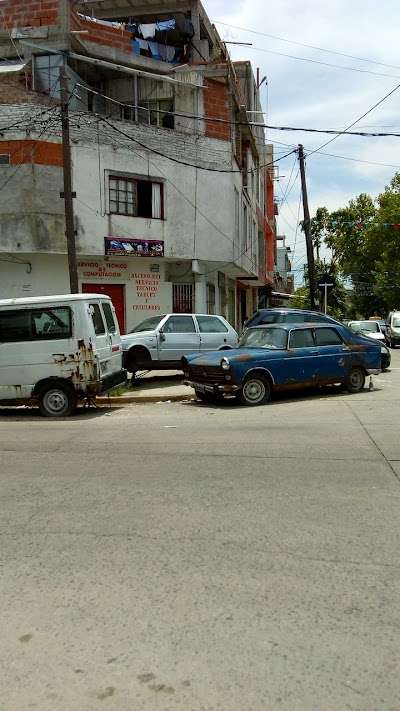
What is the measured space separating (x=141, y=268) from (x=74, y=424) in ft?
37.5

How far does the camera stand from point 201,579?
3.72 metres

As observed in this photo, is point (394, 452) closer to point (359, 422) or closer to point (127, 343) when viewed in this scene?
point (359, 422)

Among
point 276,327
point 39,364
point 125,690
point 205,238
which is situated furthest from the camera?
point 205,238

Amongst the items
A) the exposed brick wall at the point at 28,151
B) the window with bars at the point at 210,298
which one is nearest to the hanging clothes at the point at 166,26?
the exposed brick wall at the point at 28,151

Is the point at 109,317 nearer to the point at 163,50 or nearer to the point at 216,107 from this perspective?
the point at 216,107

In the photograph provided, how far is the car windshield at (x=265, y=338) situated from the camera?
12008mm

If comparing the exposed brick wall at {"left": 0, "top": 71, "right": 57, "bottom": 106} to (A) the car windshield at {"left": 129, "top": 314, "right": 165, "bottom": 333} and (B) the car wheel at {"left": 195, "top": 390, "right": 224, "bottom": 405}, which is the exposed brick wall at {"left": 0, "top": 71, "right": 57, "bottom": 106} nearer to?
(A) the car windshield at {"left": 129, "top": 314, "right": 165, "bottom": 333}

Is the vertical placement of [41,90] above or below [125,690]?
above

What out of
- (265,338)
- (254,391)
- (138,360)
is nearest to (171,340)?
(138,360)

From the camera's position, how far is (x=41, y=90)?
62.9 ft

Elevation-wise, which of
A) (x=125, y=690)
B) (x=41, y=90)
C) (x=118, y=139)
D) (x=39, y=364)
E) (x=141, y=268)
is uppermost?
(x=41, y=90)

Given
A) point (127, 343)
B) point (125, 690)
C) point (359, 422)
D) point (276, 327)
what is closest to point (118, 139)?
point (127, 343)

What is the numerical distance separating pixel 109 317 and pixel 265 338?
10.3 feet

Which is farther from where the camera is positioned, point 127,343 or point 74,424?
point 127,343
